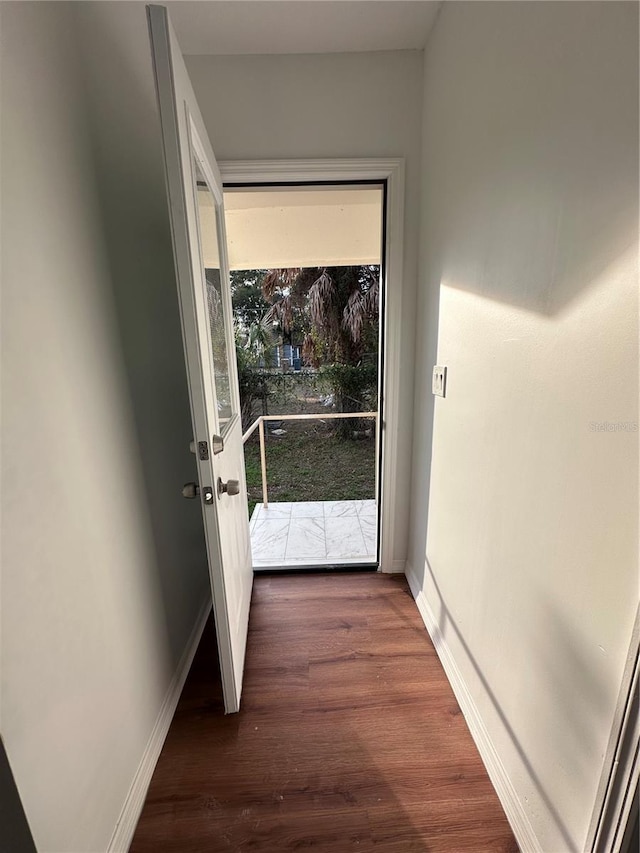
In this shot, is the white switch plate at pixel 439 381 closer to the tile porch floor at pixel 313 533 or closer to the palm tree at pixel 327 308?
the tile porch floor at pixel 313 533

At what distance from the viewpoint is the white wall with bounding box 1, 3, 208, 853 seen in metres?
0.72

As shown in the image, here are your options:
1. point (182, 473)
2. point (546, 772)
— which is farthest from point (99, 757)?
point (546, 772)

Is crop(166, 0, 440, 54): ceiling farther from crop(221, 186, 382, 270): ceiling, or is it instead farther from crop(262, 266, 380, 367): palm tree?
crop(262, 266, 380, 367): palm tree

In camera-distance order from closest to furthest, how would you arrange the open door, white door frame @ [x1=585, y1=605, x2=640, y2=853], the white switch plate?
white door frame @ [x1=585, y1=605, x2=640, y2=853]
the open door
the white switch plate

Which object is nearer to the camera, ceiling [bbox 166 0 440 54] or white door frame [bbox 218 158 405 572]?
ceiling [bbox 166 0 440 54]

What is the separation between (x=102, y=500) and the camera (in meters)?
0.99

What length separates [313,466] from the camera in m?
4.83

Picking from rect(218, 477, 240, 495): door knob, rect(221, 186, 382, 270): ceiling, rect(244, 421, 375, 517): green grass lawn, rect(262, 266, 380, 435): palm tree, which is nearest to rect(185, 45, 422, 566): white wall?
rect(221, 186, 382, 270): ceiling

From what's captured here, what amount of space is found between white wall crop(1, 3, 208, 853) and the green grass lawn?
2.35 m

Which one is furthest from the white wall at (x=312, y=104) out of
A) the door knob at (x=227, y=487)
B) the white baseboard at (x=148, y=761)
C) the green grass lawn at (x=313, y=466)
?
the green grass lawn at (x=313, y=466)

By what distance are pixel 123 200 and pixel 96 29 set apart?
45 centimetres

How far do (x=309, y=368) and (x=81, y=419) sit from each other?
458 centimetres

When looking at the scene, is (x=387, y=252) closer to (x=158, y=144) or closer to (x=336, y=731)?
(x=158, y=144)

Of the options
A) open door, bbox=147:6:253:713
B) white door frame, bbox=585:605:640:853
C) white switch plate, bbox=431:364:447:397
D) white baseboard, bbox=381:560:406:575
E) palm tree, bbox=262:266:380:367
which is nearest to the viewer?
white door frame, bbox=585:605:640:853
